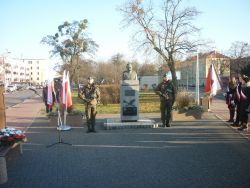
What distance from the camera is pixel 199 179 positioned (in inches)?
268

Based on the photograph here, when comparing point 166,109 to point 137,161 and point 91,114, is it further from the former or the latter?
point 137,161

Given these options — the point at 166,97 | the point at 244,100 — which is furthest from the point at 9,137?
the point at 244,100

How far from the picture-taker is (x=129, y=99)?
14672 millimetres

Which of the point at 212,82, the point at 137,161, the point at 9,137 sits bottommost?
the point at 137,161

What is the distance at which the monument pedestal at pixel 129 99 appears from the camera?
1462 centimetres

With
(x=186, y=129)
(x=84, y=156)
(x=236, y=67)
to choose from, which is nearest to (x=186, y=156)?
(x=84, y=156)

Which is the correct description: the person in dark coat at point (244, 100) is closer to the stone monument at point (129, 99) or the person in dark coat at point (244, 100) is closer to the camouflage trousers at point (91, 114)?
the stone monument at point (129, 99)

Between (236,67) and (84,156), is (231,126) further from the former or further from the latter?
(236,67)

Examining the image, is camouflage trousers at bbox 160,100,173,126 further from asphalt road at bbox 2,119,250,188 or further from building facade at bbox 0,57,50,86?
building facade at bbox 0,57,50,86

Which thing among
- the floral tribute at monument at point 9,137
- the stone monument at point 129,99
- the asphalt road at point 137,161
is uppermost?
the stone monument at point 129,99

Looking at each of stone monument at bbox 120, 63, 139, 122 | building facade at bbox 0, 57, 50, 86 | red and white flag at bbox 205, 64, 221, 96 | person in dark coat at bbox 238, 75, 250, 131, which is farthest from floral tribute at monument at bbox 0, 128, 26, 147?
building facade at bbox 0, 57, 50, 86

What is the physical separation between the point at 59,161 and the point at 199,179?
11.1 feet

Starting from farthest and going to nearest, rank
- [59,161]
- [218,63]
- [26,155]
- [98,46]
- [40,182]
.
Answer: [218,63]
[98,46]
[26,155]
[59,161]
[40,182]

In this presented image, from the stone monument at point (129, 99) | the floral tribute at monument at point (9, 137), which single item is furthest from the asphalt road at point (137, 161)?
the stone monument at point (129, 99)
